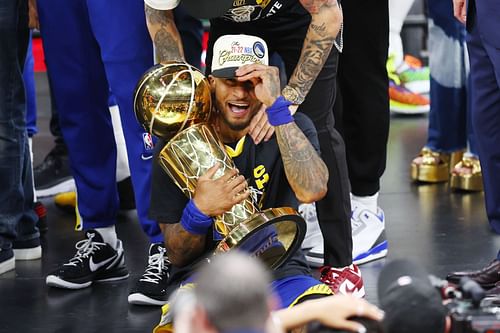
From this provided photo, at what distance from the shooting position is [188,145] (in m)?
3.06

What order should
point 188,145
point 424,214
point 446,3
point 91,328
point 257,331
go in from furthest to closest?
1. point 446,3
2. point 424,214
3. point 91,328
4. point 188,145
5. point 257,331

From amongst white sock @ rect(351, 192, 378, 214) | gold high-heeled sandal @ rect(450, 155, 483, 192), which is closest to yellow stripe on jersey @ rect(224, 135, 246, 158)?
A: white sock @ rect(351, 192, 378, 214)

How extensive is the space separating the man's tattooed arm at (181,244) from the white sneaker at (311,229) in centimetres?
125

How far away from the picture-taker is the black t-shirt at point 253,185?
3.19m

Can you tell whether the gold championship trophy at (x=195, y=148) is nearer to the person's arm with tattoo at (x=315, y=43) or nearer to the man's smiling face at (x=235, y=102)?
the man's smiling face at (x=235, y=102)

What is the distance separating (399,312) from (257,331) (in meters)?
0.57

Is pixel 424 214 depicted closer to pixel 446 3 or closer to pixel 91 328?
pixel 446 3

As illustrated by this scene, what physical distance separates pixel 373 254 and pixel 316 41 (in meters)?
1.21

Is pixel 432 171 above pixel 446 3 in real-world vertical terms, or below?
below

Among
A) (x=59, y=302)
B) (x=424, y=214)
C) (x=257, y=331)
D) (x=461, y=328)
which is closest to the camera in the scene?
(x=257, y=331)

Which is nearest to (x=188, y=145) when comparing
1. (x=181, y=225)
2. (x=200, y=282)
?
(x=181, y=225)

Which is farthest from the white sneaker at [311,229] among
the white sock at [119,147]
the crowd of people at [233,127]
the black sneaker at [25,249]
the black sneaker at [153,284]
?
the black sneaker at [25,249]

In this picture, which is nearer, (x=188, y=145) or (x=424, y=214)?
(x=188, y=145)

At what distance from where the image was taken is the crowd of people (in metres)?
3.16
